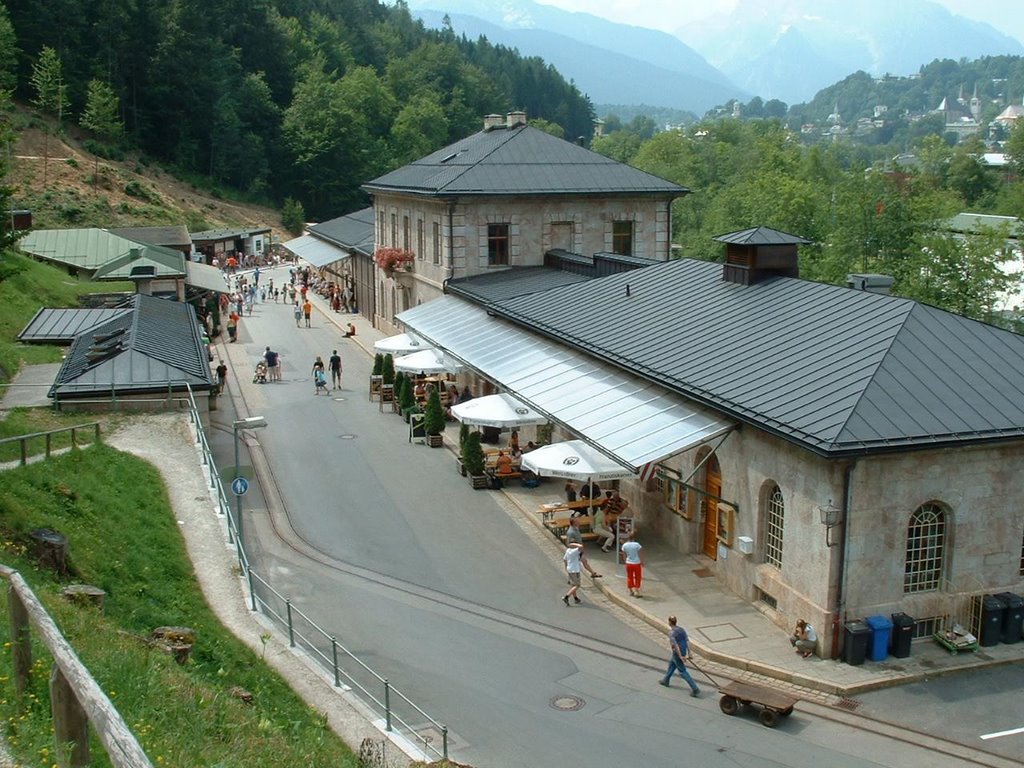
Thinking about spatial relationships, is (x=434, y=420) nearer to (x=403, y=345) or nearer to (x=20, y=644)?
(x=403, y=345)

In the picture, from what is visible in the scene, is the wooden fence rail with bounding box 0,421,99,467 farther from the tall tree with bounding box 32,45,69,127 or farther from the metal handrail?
the tall tree with bounding box 32,45,69,127

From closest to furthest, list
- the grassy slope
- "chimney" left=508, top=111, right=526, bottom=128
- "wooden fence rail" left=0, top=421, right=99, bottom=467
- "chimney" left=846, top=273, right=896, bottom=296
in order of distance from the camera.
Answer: the grassy slope
"wooden fence rail" left=0, top=421, right=99, bottom=467
"chimney" left=846, top=273, right=896, bottom=296
"chimney" left=508, top=111, right=526, bottom=128

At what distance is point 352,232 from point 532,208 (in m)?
26.5

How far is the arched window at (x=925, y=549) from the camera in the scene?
57.3 feet

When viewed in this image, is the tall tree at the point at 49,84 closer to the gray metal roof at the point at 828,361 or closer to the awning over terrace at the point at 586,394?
the awning over terrace at the point at 586,394

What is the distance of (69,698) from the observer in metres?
6.61

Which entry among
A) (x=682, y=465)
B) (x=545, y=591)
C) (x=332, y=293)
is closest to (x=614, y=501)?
(x=682, y=465)

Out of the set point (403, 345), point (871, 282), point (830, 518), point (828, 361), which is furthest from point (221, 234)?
point (830, 518)

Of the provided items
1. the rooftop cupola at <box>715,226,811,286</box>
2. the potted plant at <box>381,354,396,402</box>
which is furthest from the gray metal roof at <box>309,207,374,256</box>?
the rooftop cupola at <box>715,226,811,286</box>

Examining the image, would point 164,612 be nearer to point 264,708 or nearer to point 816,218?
point 264,708

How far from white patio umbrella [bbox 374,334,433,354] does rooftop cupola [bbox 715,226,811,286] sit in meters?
14.2

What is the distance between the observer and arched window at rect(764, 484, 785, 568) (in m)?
18.6

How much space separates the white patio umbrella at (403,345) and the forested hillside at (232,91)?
54.7 metres

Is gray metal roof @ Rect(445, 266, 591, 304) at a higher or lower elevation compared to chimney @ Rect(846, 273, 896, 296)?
lower
